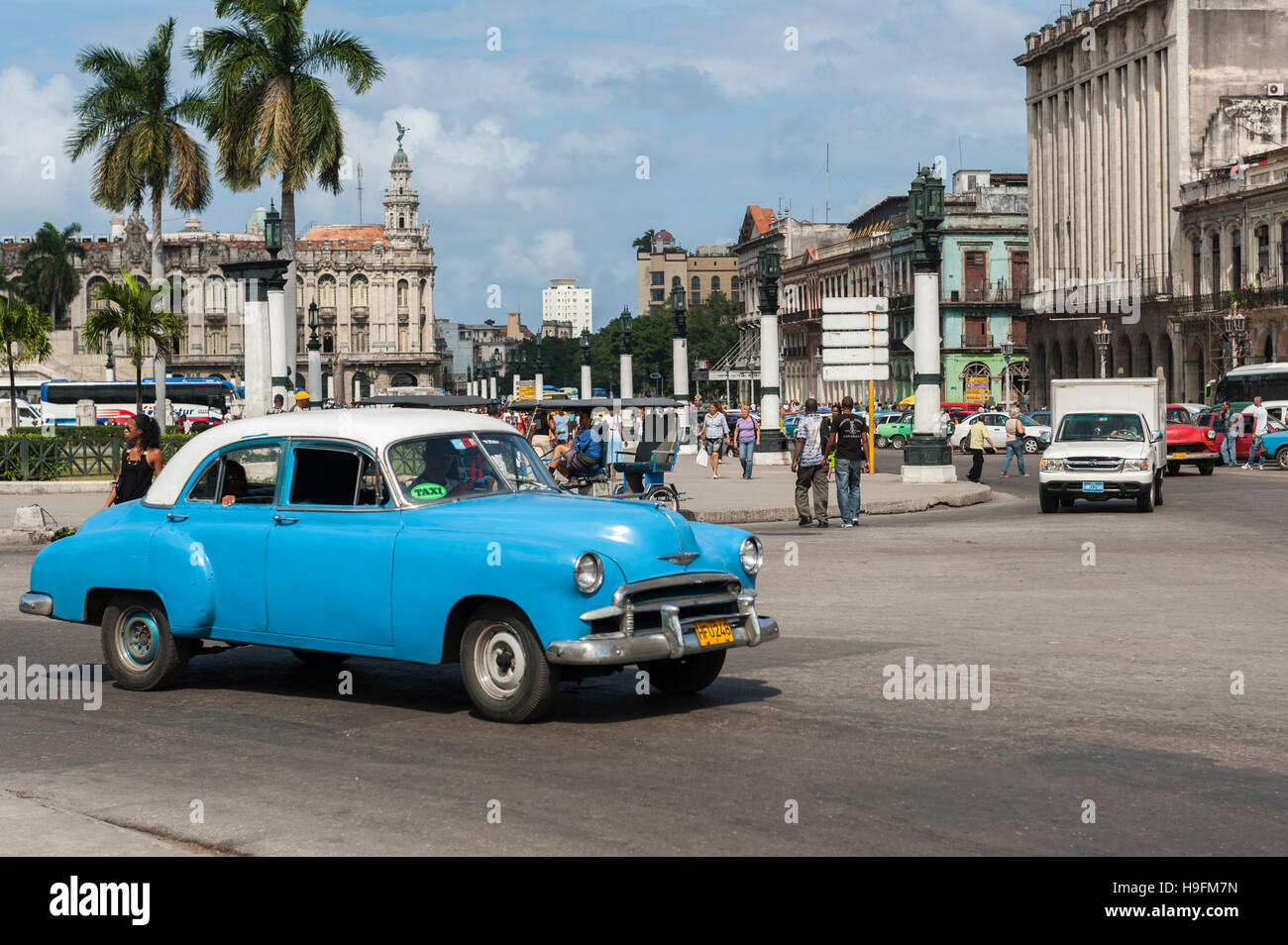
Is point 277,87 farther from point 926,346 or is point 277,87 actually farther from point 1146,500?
point 1146,500

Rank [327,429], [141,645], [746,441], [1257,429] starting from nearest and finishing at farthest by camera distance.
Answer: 1. [327,429]
2. [141,645]
3. [746,441]
4. [1257,429]

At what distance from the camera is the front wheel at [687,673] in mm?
9414

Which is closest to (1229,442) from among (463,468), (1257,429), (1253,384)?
(1257,429)

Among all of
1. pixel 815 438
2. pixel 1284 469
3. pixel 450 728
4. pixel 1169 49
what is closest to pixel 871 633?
pixel 450 728

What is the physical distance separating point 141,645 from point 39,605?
76 cm

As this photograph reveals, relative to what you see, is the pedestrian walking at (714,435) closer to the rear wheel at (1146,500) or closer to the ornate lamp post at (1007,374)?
the rear wheel at (1146,500)

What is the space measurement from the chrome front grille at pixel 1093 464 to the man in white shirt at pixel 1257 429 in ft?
60.3

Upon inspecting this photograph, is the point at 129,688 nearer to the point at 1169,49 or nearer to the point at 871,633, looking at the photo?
the point at 871,633

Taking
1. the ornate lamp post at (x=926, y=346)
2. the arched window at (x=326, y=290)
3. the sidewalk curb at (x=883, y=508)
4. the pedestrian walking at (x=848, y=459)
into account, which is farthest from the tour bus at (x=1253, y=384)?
the arched window at (x=326, y=290)

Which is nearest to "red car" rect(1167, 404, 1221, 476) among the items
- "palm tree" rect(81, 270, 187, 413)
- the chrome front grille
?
the chrome front grille

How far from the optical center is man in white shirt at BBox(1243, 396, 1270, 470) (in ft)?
138

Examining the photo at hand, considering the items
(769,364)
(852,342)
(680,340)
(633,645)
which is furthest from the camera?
(680,340)

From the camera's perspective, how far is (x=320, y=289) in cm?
→ 16550

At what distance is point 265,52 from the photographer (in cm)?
4050
